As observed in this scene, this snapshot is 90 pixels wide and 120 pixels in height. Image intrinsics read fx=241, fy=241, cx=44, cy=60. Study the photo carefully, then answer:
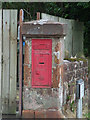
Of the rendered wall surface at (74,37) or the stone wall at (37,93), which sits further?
the rendered wall surface at (74,37)

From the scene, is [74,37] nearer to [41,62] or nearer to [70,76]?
[70,76]

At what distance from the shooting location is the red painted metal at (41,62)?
3.93 metres

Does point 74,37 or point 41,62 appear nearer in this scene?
point 41,62

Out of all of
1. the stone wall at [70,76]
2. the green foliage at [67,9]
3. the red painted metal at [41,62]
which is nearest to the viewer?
the red painted metal at [41,62]

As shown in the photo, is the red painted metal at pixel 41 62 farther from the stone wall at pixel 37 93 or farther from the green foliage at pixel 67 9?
the green foliage at pixel 67 9

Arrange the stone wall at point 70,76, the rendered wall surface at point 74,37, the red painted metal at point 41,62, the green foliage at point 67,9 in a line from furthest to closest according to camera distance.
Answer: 1. the green foliage at point 67,9
2. the rendered wall surface at point 74,37
3. the stone wall at point 70,76
4. the red painted metal at point 41,62

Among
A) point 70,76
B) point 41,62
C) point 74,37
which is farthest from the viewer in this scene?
point 74,37

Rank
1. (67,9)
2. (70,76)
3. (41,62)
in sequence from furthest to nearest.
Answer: (67,9) → (70,76) → (41,62)

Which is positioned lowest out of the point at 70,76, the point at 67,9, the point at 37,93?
the point at 37,93

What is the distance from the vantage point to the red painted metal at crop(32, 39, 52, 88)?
3932mm

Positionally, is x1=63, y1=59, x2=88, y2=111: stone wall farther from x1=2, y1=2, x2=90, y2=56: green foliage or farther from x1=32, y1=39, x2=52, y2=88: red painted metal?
x1=2, y1=2, x2=90, y2=56: green foliage

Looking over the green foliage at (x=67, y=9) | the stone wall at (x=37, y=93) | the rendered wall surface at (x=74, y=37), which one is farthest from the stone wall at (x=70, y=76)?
the green foliage at (x=67, y=9)

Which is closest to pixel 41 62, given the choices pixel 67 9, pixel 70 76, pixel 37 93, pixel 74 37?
pixel 37 93

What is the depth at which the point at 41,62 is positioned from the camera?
3949mm
